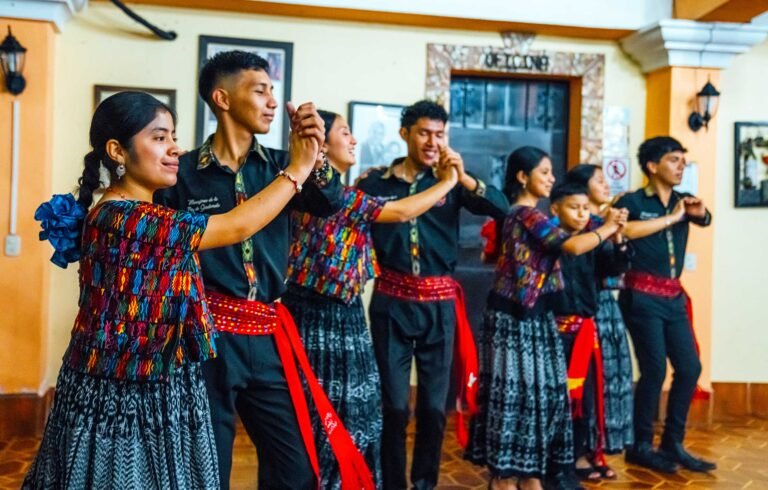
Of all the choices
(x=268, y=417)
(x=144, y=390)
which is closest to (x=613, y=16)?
(x=268, y=417)

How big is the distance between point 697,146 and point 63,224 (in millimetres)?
4061

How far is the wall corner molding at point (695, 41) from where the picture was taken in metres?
4.82

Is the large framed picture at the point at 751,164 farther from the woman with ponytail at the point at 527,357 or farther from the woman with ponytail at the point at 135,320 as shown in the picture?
the woman with ponytail at the point at 135,320

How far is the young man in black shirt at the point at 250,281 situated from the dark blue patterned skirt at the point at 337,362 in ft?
2.09

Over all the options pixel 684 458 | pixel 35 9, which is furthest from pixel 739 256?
pixel 35 9

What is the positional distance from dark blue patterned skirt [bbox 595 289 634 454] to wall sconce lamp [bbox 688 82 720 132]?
4.95ft

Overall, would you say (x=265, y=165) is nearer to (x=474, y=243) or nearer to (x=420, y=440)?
(x=420, y=440)

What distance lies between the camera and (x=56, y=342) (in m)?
4.64

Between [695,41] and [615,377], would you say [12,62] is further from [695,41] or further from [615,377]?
[695,41]

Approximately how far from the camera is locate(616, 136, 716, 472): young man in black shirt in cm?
413

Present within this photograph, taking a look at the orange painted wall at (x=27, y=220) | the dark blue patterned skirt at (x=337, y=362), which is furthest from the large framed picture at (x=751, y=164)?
the orange painted wall at (x=27, y=220)

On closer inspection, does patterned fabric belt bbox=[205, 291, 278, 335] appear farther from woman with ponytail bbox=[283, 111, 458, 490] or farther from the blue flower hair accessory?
woman with ponytail bbox=[283, 111, 458, 490]

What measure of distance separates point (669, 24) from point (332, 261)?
2.85 m

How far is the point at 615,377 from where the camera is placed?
158 inches
